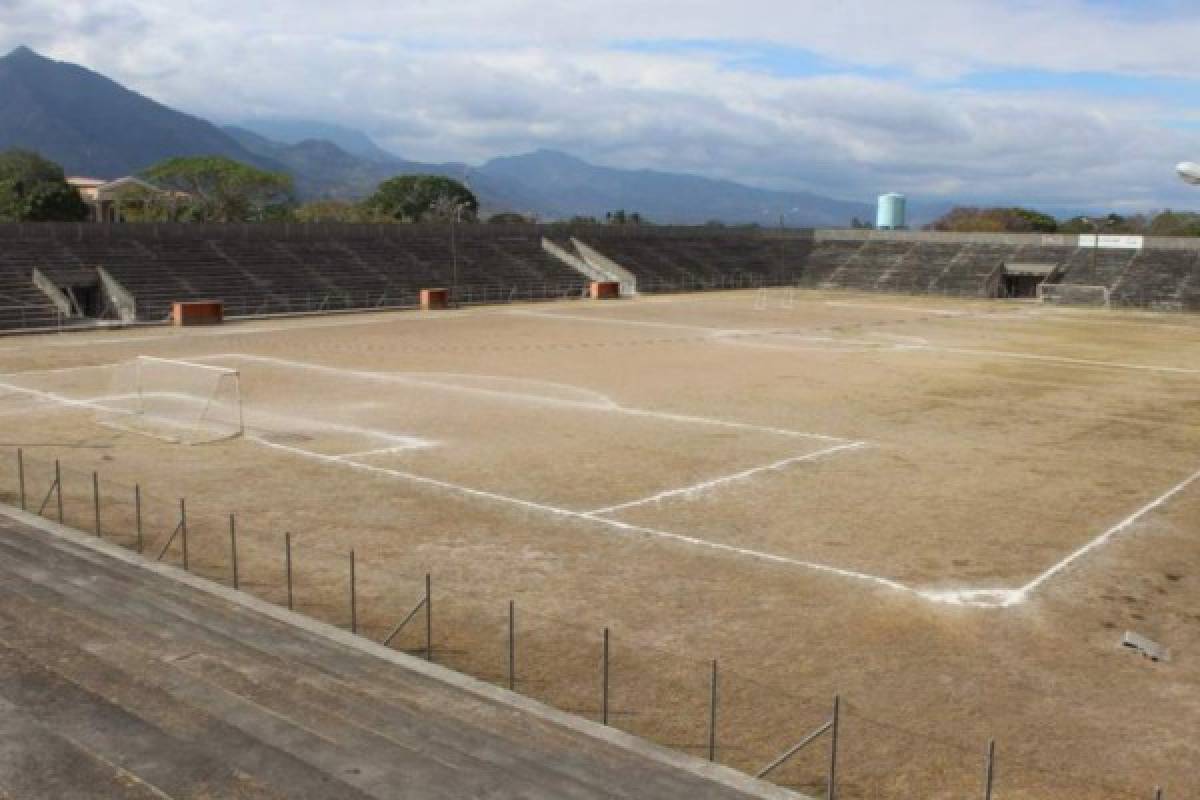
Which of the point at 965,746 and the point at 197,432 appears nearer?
the point at 965,746

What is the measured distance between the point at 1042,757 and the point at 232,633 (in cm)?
1117

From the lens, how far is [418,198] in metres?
158

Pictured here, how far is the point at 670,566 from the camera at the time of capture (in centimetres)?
1955

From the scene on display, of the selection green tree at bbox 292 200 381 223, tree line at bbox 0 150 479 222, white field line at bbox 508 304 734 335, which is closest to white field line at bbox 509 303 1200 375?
white field line at bbox 508 304 734 335

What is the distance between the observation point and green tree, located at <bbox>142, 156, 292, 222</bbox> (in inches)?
5020

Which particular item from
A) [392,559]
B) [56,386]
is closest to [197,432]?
[56,386]

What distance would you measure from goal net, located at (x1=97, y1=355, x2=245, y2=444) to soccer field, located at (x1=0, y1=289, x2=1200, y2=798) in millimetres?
209

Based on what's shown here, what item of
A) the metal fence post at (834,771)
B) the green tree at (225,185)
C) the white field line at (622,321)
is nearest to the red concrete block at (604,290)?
the white field line at (622,321)

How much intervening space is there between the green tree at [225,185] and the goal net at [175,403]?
9079cm

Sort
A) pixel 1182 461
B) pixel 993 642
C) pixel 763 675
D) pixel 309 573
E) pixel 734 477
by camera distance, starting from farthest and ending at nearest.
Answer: pixel 1182 461
pixel 734 477
pixel 309 573
pixel 993 642
pixel 763 675

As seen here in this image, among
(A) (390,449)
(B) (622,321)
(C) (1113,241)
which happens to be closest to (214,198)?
(B) (622,321)

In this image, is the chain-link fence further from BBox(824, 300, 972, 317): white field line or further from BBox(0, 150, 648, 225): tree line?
BBox(0, 150, 648, 225): tree line

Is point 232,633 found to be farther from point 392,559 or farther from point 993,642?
point 993,642

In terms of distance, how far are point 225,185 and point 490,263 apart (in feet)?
210
